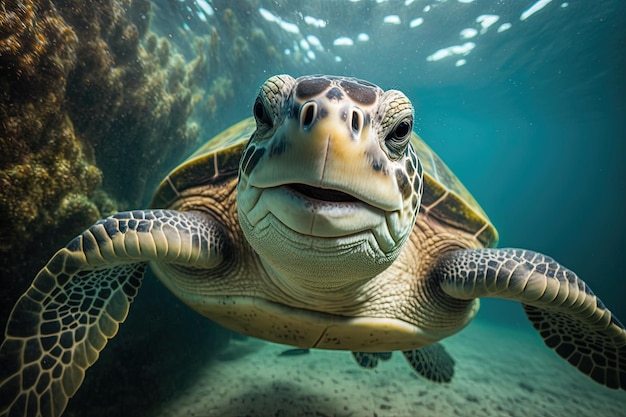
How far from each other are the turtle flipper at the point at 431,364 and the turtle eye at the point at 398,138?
12.9 feet

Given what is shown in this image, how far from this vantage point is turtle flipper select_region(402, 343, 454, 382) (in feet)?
13.5

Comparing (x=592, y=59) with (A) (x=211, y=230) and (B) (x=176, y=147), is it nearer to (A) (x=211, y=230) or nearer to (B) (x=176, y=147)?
(B) (x=176, y=147)

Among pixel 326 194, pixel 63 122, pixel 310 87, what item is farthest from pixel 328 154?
pixel 63 122

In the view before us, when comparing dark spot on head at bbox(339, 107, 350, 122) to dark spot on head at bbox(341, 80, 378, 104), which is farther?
dark spot on head at bbox(341, 80, 378, 104)

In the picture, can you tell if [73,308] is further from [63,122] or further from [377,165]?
[377,165]

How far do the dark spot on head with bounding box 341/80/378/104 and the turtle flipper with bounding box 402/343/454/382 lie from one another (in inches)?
163

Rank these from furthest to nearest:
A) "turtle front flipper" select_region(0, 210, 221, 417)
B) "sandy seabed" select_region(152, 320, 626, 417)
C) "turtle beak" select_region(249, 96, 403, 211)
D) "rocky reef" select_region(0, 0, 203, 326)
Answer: "sandy seabed" select_region(152, 320, 626, 417) < "rocky reef" select_region(0, 0, 203, 326) < "turtle front flipper" select_region(0, 210, 221, 417) < "turtle beak" select_region(249, 96, 403, 211)

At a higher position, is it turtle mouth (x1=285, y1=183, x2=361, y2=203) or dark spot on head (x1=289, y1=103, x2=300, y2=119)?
dark spot on head (x1=289, y1=103, x2=300, y2=119)

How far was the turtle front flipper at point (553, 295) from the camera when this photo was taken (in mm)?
2004

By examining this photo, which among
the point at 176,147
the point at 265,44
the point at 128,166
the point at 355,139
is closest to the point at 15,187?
the point at 128,166

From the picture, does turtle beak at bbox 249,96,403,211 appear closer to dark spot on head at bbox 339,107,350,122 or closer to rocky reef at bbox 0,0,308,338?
dark spot on head at bbox 339,107,350,122

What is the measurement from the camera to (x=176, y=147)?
6461mm

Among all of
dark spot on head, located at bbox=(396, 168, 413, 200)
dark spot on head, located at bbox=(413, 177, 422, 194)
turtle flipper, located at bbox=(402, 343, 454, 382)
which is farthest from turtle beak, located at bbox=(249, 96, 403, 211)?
turtle flipper, located at bbox=(402, 343, 454, 382)

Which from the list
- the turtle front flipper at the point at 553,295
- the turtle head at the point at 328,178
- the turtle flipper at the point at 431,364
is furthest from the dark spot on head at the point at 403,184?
the turtle flipper at the point at 431,364
